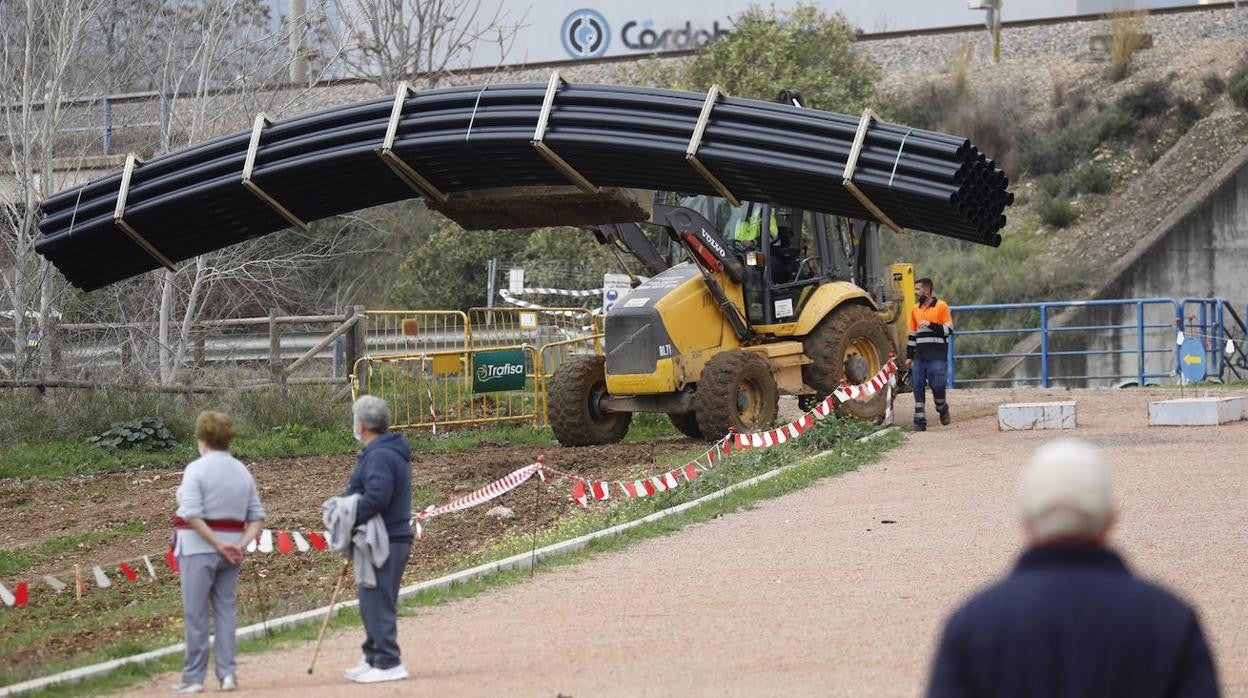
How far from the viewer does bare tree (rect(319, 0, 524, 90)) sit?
37.8 m

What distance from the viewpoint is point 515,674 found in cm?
861

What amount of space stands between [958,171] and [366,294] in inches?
1106

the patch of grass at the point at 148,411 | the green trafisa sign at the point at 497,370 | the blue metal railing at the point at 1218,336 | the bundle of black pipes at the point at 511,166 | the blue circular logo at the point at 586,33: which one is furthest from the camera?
the blue circular logo at the point at 586,33

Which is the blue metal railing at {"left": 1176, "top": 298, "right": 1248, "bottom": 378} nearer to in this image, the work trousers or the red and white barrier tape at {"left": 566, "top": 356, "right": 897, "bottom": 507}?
the work trousers

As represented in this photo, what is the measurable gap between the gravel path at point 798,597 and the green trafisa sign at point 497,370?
8.30 meters

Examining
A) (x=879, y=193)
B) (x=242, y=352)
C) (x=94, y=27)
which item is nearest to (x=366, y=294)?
(x=242, y=352)

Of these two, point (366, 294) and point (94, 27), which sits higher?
point (94, 27)

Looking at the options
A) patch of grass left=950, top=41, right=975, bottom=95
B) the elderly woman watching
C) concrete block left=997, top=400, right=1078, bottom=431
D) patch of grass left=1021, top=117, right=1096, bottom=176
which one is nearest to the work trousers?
concrete block left=997, top=400, right=1078, bottom=431

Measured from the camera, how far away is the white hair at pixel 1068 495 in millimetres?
3875

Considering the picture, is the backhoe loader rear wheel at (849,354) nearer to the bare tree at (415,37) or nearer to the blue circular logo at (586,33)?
the bare tree at (415,37)

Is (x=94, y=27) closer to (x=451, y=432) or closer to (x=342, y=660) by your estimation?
(x=451, y=432)

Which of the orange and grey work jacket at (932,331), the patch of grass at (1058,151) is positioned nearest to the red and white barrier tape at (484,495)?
the orange and grey work jacket at (932,331)

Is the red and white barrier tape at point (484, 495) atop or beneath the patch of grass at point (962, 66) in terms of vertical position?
beneath

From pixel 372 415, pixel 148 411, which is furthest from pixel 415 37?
pixel 372 415
